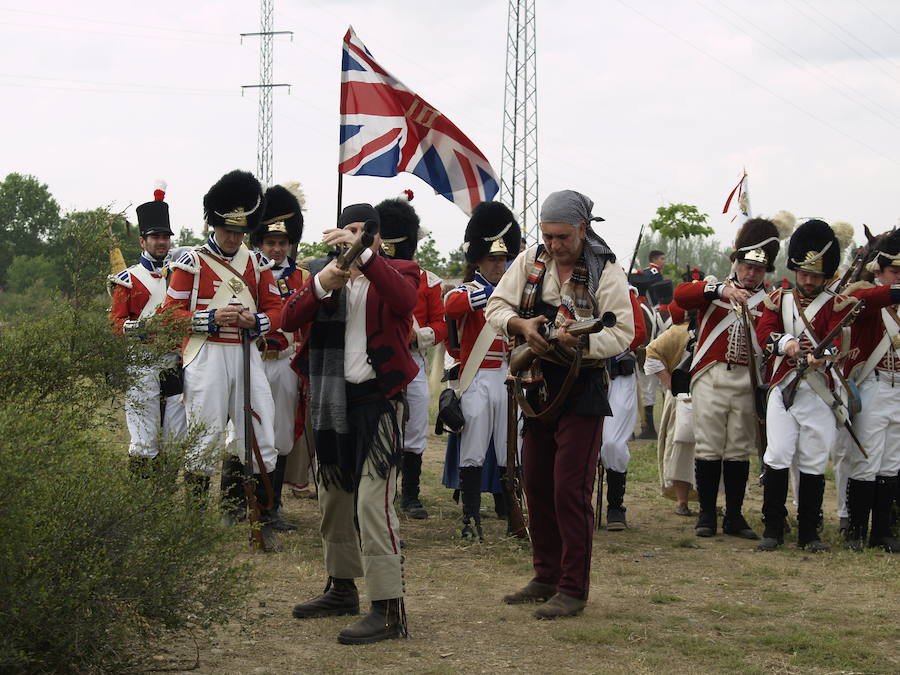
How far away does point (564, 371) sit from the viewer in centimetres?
634

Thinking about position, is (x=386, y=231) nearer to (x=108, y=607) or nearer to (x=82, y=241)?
(x=82, y=241)

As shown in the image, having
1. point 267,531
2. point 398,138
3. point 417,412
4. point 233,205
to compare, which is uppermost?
point 398,138

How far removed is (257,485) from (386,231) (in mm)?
2165

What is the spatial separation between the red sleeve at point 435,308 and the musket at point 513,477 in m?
1.33

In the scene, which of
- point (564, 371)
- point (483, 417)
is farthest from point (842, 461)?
point (564, 371)

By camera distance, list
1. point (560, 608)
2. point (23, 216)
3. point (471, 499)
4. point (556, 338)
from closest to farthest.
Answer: point (556, 338) → point (560, 608) → point (471, 499) → point (23, 216)

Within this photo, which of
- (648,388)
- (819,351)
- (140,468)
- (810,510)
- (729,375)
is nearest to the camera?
(140,468)

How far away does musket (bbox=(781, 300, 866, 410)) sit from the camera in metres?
8.21

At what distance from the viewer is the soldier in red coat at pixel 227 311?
306 inches

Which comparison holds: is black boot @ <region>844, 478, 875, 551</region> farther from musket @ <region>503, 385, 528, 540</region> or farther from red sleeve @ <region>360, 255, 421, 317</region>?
red sleeve @ <region>360, 255, 421, 317</region>

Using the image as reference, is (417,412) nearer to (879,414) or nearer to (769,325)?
(769,325)

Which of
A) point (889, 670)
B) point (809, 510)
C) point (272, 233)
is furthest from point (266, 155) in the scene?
point (889, 670)

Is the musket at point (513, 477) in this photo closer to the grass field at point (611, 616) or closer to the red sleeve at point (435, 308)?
the grass field at point (611, 616)

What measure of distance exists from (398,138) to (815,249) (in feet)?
10.4
